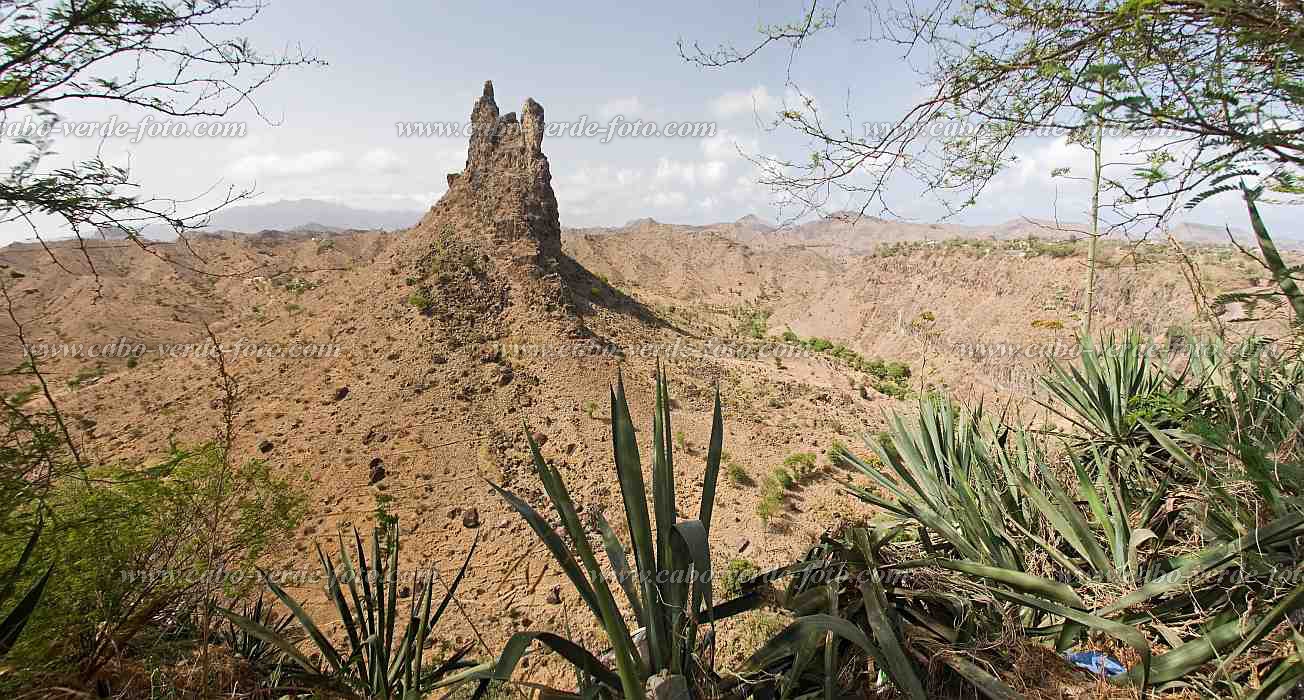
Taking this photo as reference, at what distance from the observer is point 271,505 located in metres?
6.05

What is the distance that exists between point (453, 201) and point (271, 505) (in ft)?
38.1

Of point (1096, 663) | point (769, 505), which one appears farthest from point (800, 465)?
point (1096, 663)

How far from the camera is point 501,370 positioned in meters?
12.0

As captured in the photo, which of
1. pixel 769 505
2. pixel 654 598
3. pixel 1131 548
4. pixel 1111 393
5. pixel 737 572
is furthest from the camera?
pixel 769 505

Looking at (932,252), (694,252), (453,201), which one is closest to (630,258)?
(694,252)

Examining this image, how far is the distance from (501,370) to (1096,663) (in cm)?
1144

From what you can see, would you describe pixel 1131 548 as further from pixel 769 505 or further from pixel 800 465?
pixel 800 465

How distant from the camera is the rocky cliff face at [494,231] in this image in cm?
1361

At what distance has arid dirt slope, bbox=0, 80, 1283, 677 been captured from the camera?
8.51 meters

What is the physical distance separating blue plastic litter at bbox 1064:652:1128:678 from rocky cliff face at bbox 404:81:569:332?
12.8m

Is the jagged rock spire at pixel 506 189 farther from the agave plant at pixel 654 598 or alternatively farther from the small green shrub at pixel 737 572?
the agave plant at pixel 654 598

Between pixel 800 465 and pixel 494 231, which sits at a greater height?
pixel 494 231

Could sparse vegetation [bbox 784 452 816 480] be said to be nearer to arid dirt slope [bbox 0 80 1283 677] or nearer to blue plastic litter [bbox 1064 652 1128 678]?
arid dirt slope [bbox 0 80 1283 677]

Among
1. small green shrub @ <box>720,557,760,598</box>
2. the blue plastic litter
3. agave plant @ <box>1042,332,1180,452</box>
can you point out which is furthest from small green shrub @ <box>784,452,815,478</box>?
the blue plastic litter
